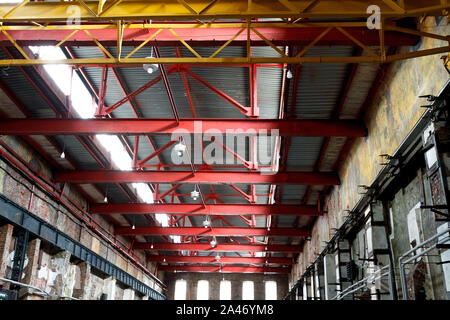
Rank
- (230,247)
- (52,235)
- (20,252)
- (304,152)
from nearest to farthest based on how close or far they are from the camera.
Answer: (20,252) < (304,152) < (52,235) < (230,247)

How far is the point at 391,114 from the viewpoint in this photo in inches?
514

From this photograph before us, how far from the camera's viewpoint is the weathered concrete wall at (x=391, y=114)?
34.1ft

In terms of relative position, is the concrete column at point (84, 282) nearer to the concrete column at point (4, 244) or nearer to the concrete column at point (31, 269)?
the concrete column at point (31, 269)

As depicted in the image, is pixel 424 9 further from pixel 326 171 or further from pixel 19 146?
pixel 19 146

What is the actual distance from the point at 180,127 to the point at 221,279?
112 feet

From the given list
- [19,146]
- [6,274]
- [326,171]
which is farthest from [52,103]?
[326,171]

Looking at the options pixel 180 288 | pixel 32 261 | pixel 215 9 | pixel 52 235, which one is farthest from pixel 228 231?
pixel 180 288

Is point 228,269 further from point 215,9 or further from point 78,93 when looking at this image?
point 215,9

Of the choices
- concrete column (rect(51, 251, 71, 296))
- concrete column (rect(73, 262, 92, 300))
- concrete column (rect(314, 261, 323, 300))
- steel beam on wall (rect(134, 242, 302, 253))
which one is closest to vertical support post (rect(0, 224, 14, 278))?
concrete column (rect(51, 251, 71, 296))

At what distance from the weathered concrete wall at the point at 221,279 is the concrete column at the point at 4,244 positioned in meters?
31.4

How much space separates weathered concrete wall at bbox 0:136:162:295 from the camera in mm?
16844

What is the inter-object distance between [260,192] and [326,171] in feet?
23.7

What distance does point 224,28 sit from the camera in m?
11.7
